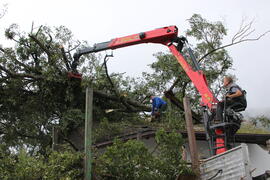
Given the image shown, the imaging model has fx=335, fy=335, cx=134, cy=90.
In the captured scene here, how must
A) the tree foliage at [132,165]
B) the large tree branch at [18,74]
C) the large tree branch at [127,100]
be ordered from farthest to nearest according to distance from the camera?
the large tree branch at [127,100]
the large tree branch at [18,74]
the tree foliage at [132,165]

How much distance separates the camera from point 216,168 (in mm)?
6227

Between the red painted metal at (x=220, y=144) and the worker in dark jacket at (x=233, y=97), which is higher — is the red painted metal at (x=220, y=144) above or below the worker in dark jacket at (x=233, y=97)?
below

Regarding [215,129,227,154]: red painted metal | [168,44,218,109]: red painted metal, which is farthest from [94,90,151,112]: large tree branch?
[215,129,227,154]: red painted metal

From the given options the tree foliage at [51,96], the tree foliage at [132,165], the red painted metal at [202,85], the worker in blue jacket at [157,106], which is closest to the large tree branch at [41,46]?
the tree foliage at [51,96]

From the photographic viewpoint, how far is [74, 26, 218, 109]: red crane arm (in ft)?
27.0

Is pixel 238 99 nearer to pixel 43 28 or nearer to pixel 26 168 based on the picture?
pixel 26 168

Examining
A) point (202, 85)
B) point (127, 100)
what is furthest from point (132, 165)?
point (127, 100)

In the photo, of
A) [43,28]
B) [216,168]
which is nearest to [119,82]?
[43,28]

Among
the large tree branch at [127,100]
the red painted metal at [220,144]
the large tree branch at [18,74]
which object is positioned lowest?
the red painted metal at [220,144]

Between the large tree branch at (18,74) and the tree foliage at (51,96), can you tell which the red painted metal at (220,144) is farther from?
the large tree branch at (18,74)

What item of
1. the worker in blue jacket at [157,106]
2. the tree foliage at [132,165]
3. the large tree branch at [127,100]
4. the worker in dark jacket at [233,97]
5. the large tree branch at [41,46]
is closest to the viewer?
the tree foliage at [132,165]

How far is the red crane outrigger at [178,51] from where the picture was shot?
7417 millimetres

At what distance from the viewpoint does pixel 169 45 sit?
389 inches

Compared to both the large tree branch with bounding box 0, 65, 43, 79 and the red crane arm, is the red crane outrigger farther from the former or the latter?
the large tree branch with bounding box 0, 65, 43, 79
